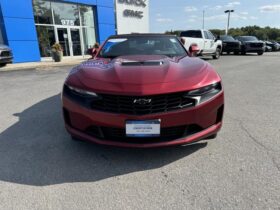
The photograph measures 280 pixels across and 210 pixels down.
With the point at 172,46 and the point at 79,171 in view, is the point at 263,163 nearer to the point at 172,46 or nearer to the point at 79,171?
the point at 79,171

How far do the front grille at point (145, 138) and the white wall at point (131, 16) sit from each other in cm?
2075

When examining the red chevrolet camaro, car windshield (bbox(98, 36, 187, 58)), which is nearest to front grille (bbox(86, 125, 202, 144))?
the red chevrolet camaro

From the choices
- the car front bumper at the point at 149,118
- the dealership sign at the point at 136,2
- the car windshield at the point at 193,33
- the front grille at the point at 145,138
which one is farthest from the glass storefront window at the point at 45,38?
the front grille at the point at 145,138

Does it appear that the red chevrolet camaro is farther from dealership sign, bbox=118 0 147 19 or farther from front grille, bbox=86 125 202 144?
dealership sign, bbox=118 0 147 19

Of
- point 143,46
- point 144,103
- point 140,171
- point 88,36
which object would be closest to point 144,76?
point 144,103

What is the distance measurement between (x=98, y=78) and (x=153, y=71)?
0.61 metres

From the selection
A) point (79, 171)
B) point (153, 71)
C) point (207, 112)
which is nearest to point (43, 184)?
point (79, 171)

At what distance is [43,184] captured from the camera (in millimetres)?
2375

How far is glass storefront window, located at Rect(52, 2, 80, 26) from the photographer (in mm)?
17141

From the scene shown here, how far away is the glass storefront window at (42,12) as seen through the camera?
1587 cm

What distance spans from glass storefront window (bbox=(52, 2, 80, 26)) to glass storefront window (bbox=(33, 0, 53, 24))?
0.43 metres

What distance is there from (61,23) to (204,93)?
17268mm

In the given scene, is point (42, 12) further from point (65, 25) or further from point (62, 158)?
point (62, 158)

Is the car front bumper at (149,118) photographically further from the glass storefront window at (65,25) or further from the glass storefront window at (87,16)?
the glass storefront window at (87,16)
